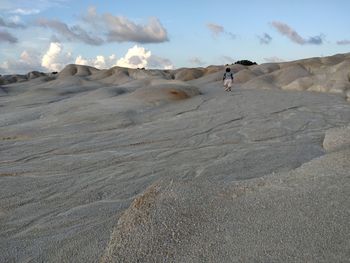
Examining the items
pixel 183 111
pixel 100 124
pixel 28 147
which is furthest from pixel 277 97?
pixel 28 147

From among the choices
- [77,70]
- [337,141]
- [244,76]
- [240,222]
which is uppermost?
[77,70]

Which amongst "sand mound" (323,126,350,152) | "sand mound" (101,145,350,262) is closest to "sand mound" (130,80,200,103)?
"sand mound" (323,126,350,152)

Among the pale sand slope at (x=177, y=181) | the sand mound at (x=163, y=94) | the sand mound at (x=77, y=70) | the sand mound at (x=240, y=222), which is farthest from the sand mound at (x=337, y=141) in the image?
the sand mound at (x=77, y=70)

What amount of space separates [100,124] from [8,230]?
7319 mm

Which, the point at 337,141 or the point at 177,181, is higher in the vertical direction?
the point at 177,181

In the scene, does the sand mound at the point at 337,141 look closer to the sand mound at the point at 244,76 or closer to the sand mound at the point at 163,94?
the sand mound at the point at 163,94

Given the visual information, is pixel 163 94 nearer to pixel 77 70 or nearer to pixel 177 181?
pixel 177 181

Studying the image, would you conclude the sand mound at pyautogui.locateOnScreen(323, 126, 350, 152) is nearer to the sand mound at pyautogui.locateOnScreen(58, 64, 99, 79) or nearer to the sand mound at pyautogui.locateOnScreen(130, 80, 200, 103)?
the sand mound at pyautogui.locateOnScreen(130, 80, 200, 103)

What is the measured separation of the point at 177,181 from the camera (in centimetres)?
514

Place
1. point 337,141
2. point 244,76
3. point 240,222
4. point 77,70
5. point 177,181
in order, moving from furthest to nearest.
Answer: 1. point 77,70
2. point 244,76
3. point 337,141
4. point 177,181
5. point 240,222

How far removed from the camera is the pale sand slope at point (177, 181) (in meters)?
3.91

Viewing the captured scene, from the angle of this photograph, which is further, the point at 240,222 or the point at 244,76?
the point at 244,76

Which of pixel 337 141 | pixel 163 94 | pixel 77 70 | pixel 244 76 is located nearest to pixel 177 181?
pixel 337 141

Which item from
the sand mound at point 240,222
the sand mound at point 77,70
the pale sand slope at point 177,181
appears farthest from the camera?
the sand mound at point 77,70
